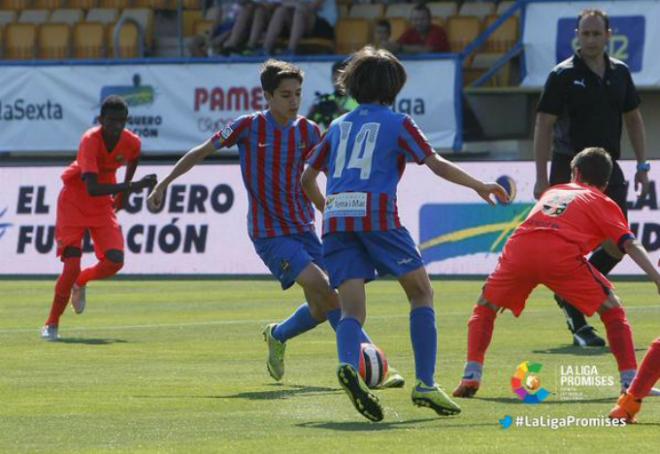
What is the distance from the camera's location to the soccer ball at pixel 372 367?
914cm

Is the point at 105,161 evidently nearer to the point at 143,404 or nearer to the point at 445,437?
the point at 143,404

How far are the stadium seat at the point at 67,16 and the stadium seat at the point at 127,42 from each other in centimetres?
119

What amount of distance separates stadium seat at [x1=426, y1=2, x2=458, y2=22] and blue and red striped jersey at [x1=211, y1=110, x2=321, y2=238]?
17.5 m

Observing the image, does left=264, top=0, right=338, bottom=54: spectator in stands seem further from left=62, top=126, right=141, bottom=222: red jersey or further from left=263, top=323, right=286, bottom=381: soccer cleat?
left=263, top=323, right=286, bottom=381: soccer cleat

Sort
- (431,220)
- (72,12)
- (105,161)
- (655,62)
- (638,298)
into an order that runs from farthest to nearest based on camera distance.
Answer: (72,12)
(655,62)
(431,220)
(638,298)
(105,161)

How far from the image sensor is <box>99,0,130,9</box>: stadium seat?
31.5m

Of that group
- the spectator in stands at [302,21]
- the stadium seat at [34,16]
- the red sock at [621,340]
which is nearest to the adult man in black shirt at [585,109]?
the red sock at [621,340]

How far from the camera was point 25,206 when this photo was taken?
23.6 m

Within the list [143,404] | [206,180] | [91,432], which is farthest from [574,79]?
[206,180]

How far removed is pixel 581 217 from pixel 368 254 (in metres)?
1.21

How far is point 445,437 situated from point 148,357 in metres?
5.03

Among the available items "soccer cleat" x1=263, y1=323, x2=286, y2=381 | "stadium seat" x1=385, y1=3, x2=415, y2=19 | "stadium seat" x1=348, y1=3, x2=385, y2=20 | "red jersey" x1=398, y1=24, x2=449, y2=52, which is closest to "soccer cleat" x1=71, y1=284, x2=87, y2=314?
"soccer cleat" x1=263, y1=323, x2=286, y2=381

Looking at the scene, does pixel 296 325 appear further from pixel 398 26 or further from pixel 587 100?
pixel 398 26

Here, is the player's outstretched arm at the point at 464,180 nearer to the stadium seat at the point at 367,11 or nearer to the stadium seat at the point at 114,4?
the stadium seat at the point at 367,11
